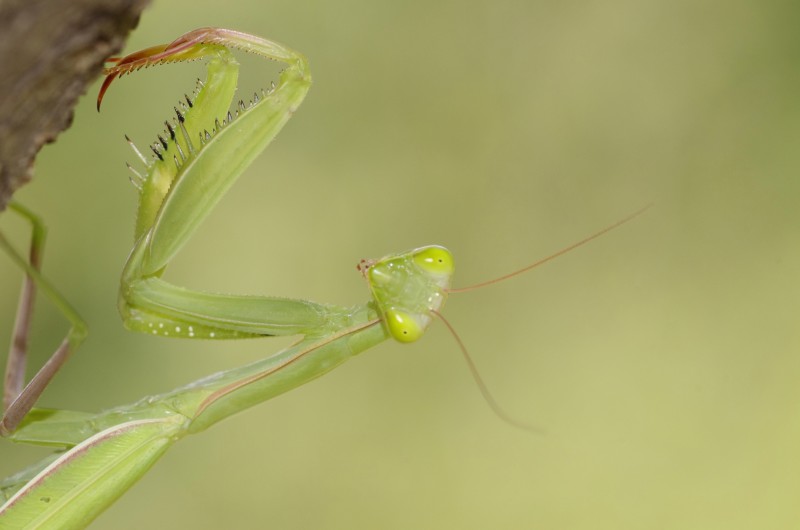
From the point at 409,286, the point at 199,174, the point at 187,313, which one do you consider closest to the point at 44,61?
the point at 199,174

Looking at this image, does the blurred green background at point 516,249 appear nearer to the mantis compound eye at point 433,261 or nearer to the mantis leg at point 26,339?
the mantis leg at point 26,339

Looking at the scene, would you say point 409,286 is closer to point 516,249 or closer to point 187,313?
point 187,313

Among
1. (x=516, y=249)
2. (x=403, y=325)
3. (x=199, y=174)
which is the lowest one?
(x=516, y=249)

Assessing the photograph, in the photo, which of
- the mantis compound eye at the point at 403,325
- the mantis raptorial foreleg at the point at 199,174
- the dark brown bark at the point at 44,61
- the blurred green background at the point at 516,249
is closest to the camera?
the dark brown bark at the point at 44,61

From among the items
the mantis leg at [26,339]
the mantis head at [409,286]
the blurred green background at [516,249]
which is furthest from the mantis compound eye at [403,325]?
the blurred green background at [516,249]

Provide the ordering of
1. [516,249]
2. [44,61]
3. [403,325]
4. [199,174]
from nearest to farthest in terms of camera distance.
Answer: [44,61] < [199,174] < [403,325] < [516,249]

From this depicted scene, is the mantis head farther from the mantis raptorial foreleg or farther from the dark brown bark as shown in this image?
the dark brown bark

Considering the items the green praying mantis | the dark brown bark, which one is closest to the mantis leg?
the green praying mantis

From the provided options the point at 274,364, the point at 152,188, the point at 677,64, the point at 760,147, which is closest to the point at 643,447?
the point at 760,147
